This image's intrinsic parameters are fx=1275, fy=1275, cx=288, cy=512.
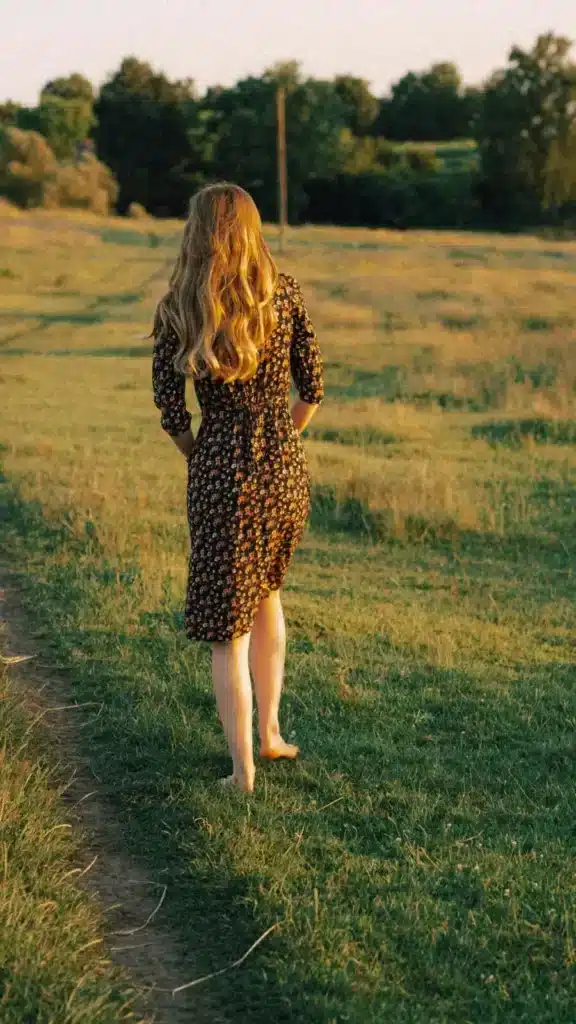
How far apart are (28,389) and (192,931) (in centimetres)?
1272

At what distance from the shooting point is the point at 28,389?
1567 cm

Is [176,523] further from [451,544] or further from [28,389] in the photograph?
[28,389]

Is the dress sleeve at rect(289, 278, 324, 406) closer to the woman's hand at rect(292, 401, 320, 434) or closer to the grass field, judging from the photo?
the woman's hand at rect(292, 401, 320, 434)

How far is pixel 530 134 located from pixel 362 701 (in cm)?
7202

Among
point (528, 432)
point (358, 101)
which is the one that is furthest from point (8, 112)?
point (528, 432)

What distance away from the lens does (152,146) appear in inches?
2899

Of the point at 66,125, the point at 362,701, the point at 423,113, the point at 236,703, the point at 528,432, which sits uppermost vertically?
the point at 423,113

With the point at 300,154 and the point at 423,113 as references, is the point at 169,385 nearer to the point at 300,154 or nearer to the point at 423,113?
the point at 300,154

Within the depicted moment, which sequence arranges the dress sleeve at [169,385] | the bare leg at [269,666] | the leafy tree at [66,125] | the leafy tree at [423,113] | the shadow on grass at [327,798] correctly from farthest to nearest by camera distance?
the leafy tree at [423,113], the leafy tree at [66,125], the bare leg at [269,666], the dress sleeve at [169,385], the shadow on grass at [327,798]

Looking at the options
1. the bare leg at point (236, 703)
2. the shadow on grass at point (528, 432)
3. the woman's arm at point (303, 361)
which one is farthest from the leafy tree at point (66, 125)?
the bare leg at point (236, 703)

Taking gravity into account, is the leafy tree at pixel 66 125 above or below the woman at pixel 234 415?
above

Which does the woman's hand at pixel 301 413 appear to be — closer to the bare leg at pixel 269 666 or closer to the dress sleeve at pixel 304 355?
the dress sleeve at pixel 304 355

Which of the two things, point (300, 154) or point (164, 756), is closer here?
point (164, 756)

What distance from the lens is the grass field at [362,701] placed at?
340 cm
